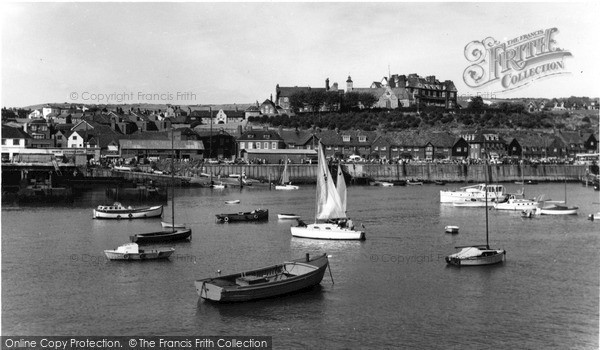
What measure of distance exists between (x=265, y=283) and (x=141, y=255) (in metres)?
11.2

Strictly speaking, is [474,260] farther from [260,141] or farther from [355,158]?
[260,141]

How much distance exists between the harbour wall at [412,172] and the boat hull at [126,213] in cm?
4241

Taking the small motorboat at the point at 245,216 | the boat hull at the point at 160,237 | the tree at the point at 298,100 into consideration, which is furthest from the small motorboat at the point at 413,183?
the boat hull at the point at 160,237

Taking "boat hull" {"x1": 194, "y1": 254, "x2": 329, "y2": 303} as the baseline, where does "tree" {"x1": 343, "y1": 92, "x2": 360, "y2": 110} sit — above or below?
above

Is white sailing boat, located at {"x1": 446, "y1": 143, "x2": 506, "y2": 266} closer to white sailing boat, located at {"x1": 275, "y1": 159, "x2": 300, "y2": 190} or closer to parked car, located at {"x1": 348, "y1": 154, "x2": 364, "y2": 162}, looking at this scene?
white sailing boat, located at {"x1": 275, "y1": 159, "x2": 300, "y2": 190}

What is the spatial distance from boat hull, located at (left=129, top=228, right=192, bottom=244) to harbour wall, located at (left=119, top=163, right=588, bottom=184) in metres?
55.3

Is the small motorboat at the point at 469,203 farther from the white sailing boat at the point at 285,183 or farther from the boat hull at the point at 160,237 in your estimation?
the boat hull at the point at 160,237

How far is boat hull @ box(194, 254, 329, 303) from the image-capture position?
2772cm

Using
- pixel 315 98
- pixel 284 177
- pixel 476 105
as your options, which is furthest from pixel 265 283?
pixel 476 105

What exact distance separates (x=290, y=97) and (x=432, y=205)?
282 feet

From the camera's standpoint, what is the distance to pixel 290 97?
153 metres

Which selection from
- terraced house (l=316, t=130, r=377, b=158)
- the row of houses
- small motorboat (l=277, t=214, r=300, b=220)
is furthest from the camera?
terraced house (l=316, t=130, r=377, b=158)

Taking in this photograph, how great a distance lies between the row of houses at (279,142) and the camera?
110 meters

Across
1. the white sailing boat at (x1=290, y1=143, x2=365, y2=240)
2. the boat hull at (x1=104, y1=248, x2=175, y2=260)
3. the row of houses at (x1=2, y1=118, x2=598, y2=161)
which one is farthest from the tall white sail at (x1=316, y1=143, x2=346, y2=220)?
the row of houses at (x1=2, y1=118, x2=598, y2=161)
